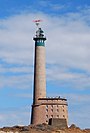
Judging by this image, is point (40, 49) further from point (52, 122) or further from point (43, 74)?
point (52, 122)

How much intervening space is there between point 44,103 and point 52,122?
20089mm

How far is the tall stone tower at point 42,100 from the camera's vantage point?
96.1 m

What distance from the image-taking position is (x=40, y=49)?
98375mm

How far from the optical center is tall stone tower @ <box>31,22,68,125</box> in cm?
9612

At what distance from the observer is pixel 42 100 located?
96438 millimetres

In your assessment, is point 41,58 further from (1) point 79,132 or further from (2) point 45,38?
(1) point 79,132

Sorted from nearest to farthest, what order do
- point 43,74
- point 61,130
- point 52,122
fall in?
point 61,130 → point 52,122 → point 43,74

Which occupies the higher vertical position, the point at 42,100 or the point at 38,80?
the point at 38,80

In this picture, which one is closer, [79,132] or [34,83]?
[79,132]

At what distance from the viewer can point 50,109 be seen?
10012 cm

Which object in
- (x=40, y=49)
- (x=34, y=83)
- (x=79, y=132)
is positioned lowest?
(x=79, y=132)

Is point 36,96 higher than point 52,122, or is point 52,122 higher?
point 36,96

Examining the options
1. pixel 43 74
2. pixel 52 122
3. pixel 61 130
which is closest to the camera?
pixel 61 130

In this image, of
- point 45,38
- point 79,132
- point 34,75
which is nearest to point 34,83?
point 34,75
